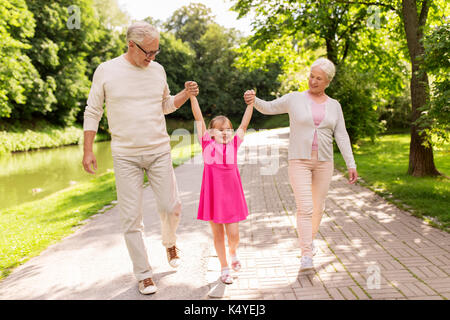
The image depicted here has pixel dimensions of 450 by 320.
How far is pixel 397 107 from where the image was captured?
25766 mm

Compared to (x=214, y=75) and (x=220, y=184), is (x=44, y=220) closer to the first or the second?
(x=220, y=184)

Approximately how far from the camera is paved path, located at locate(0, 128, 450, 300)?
358 centimetres

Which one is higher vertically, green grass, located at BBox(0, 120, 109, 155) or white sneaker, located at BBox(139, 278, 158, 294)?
green grass, located at BBox(0, 120, 109, 155)

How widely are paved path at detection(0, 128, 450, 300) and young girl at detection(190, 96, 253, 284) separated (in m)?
0.54

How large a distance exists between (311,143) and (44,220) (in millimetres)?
5939

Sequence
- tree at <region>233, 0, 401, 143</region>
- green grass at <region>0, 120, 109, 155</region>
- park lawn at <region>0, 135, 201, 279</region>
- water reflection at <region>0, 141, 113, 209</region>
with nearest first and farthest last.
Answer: park lawn at <region>0, 135, 201, 279</region> < water reflection at <region>0, 141, 113, 209</region> < tree at <region>233, 0, 401, 143</region> < green grass at <region>0, 120, 109, 155</region>

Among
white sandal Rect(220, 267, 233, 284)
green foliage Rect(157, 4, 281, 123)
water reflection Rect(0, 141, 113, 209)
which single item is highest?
green foliage Rect(157, 4, 281, 123)

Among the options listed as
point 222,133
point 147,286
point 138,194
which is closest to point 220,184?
point 222,133

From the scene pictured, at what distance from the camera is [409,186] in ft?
26.6

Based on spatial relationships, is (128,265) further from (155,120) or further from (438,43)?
(438,43)

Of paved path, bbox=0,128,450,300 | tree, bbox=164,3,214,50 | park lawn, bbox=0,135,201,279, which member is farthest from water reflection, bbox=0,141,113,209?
tree, bbox=164,3,214,50

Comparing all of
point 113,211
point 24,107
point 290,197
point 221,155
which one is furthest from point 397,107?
point 24,107

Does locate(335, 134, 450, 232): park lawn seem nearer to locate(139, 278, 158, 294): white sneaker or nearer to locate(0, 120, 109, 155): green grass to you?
locate(139, 278, 158, 294): white sneaker
